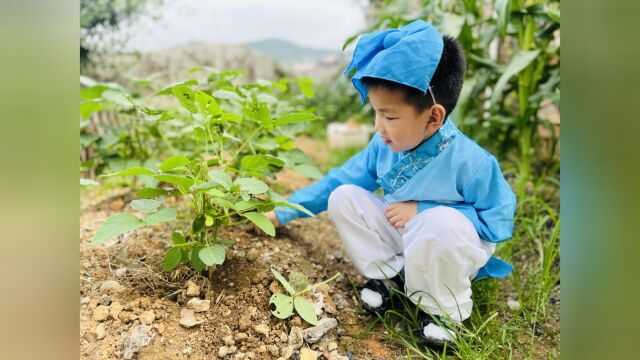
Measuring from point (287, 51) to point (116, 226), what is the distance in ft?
12.4

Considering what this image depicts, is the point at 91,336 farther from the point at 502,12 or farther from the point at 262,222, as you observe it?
the point at 502,12

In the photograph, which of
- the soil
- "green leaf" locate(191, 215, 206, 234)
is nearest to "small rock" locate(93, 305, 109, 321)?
the soil

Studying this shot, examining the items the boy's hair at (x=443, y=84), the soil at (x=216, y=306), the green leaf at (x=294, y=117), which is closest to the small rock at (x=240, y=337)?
the soil at (x=216, y=306)

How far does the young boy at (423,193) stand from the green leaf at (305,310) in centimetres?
19

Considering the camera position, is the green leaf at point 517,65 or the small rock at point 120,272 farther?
the green leaf at point 517,65

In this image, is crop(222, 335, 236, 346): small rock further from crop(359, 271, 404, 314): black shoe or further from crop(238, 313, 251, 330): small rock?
crop(359, 271, 404, 314): black shoe

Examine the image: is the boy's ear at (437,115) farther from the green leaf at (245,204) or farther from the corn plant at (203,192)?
the green leaf at (245,204)

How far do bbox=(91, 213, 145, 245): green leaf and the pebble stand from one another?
147mm

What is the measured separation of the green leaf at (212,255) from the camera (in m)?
1.02
